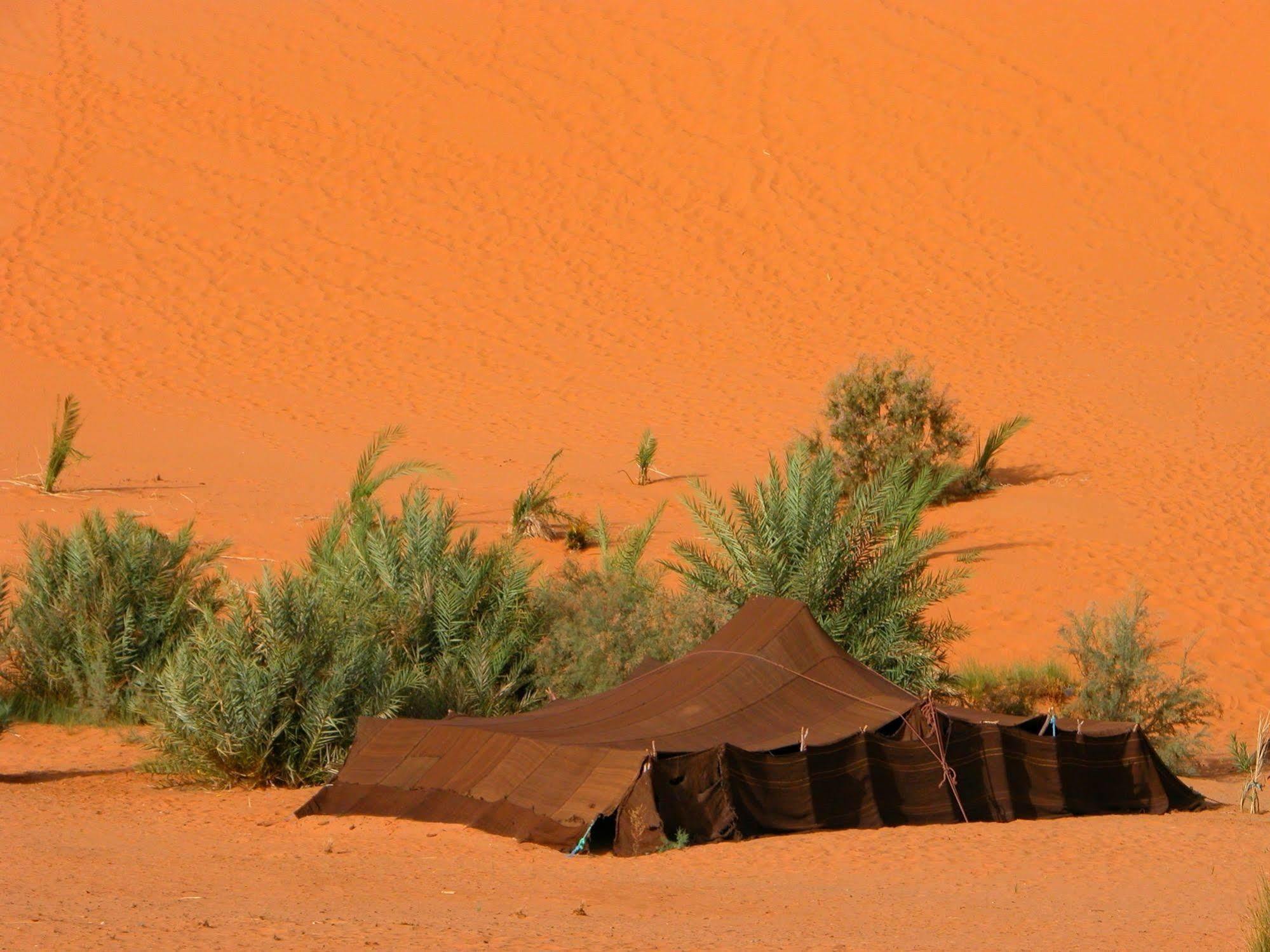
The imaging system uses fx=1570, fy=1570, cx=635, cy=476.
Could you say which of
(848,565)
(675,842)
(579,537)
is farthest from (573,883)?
(579,537)

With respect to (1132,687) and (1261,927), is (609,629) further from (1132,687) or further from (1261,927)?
(1261,927)

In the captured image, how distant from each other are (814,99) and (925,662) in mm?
21980

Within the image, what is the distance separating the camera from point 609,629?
440 inches

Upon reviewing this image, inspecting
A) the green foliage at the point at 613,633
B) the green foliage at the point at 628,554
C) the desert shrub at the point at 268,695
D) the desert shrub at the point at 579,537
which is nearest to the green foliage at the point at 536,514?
the desert shrub at the point at 579,537

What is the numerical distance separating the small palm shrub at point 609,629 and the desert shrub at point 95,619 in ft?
8.44

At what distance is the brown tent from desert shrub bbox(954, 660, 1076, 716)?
8.60ft

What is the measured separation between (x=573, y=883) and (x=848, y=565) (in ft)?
15.6

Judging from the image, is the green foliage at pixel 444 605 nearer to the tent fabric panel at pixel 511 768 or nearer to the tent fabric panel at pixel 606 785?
the tent fabric panel at pixel 511 768

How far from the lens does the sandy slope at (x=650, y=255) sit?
17.8 meters

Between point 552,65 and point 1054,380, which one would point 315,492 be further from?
point 552,65

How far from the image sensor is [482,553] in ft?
40.9

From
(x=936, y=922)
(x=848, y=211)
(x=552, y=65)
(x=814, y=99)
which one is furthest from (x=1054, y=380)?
(x=936, y=922)

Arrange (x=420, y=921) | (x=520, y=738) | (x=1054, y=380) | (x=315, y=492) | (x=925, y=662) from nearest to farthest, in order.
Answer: (x=420, y=921)
(x=520, y=738)
(x=925, y=662)
(x=315, y=492)
(x=1054, y=380)

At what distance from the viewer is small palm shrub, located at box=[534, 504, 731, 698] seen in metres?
11.1
